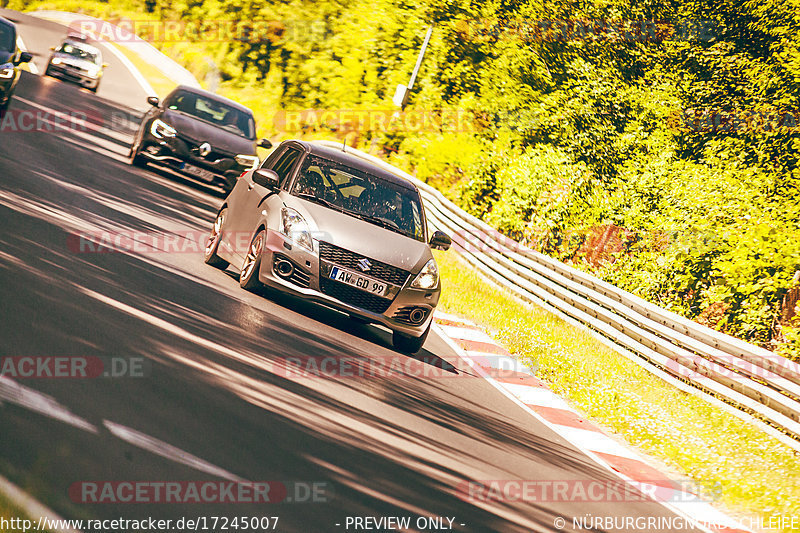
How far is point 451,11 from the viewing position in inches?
1519

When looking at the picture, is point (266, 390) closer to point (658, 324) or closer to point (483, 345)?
point (483, 345)

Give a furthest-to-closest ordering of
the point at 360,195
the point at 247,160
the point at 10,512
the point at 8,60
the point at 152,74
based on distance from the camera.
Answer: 1. the point at 152,74
2. the point at 247,160
3. the point at 8,60
4. the point at 360,195
5. the point at 10,512

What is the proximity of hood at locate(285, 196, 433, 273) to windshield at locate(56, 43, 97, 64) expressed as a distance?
25.1 metres

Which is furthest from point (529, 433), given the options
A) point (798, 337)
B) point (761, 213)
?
point (761, 213)

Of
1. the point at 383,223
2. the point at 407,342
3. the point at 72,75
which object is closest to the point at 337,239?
the point at 383,223

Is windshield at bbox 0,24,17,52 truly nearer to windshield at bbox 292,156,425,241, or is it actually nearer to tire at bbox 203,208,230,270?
tire at bbox 203,208,230,270

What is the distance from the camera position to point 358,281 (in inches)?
366

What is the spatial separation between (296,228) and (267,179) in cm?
97

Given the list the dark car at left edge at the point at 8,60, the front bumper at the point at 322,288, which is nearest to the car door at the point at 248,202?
the front bumper at the point at 322,288

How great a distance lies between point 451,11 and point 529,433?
32.4 m

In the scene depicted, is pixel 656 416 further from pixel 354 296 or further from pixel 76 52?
pixel 76 52

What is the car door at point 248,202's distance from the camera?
33.4ft

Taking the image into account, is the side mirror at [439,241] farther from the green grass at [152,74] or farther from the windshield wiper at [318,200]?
the green grass at [152,74]

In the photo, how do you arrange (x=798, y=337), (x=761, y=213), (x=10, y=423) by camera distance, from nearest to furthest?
(x=10, y=423)
(x=798, y=337)
(x=761, y=213)
